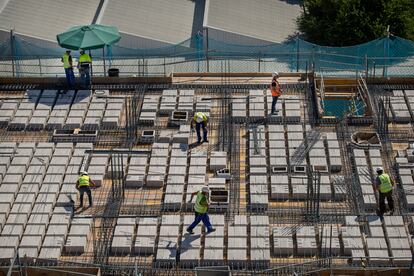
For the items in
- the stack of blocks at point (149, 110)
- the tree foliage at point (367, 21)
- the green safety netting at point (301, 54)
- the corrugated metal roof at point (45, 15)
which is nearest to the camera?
the stack of blocks at point (149, 110)

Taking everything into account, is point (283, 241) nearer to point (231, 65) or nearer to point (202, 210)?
point (202, 210)

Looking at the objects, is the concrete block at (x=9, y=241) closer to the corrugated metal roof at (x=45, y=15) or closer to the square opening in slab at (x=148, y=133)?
the square opening in slab at (x=148, y=133)

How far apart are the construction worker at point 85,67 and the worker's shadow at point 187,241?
13.5 m

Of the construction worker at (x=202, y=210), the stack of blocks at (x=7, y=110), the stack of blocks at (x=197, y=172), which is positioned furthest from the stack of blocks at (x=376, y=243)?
the stack of blocks at (x=7, y=110)

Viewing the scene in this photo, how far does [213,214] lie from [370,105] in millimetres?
11178

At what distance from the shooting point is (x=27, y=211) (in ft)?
143

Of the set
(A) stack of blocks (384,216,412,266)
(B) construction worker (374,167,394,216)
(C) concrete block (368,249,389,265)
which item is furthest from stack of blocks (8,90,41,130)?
(C) concrete block (368,249,389,265)

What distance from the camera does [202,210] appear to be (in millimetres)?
41500

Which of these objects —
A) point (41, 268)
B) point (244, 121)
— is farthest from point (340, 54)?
point (41, 268)

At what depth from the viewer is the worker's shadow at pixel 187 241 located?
41.4 metres

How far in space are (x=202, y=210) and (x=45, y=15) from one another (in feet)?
116

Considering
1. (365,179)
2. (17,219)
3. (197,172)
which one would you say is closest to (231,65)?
(197,172)

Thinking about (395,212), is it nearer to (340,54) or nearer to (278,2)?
(340,54)

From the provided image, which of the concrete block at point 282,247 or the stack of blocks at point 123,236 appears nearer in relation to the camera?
the concrete block at point 282,247
